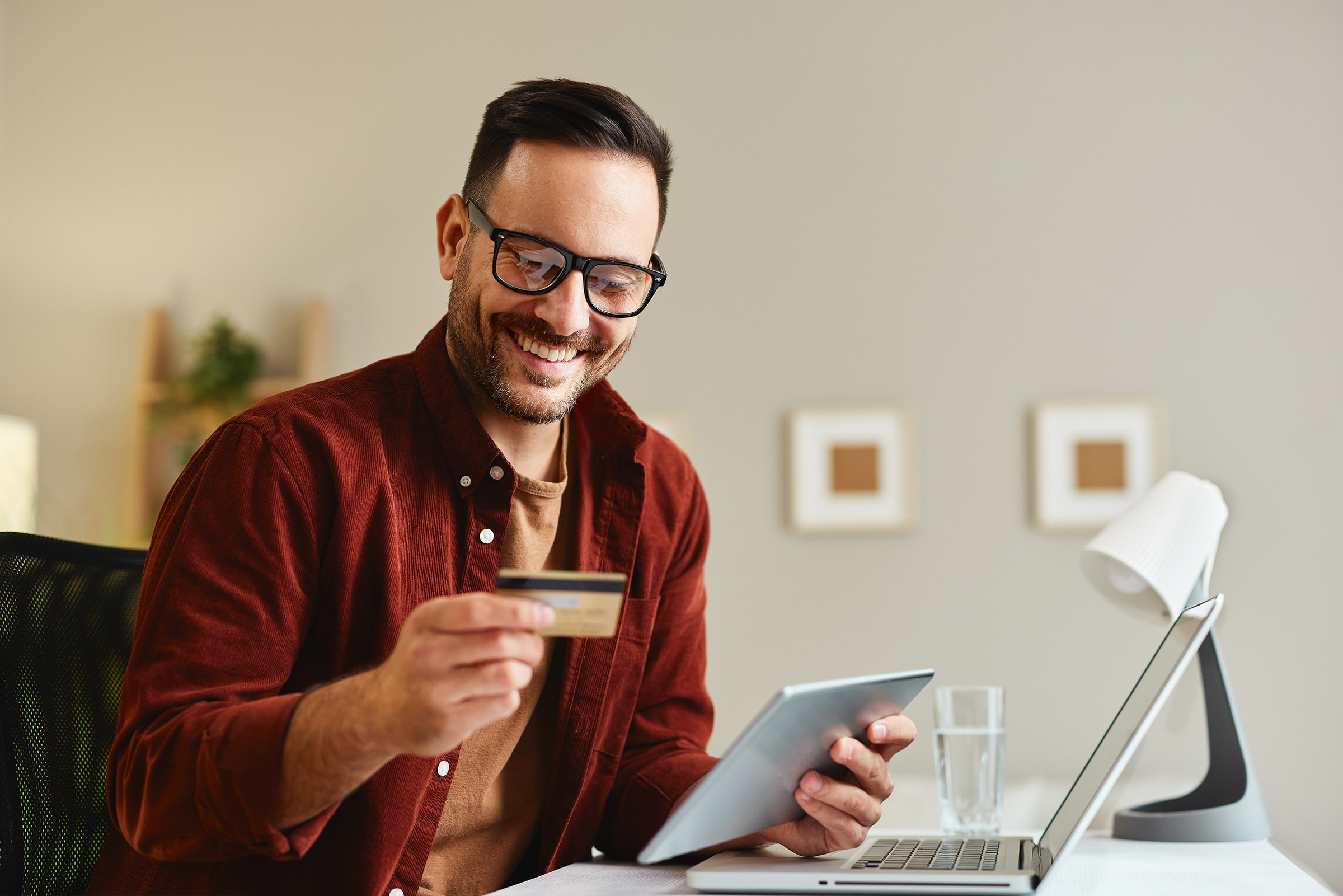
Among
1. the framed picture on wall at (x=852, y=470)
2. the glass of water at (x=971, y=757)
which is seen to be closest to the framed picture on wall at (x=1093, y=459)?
the framed picture on wall at (x=852, y=470)

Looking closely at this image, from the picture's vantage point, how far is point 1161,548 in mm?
1636

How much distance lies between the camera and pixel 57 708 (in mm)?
1285

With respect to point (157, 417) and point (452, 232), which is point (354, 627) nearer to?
point (452, 232)

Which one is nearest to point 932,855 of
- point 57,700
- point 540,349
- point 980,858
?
point 980,858

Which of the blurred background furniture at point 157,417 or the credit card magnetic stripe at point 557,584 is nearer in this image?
the credit card magnetic stripe at point 557,584

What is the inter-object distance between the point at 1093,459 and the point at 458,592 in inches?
86.6

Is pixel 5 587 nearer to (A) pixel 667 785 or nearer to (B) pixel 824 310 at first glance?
(A) pixel 667 785

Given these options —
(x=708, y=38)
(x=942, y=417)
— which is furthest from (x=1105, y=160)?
(x=708, y=38)

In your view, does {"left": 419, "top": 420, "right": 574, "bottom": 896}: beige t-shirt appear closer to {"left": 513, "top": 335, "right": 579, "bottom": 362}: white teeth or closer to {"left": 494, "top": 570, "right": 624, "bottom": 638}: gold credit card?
{"left": 513, "top": 335, "right": 579, "bottom": 362}: white teeth

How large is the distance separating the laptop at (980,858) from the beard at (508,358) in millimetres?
544

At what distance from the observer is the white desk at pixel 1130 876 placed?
1060 mm

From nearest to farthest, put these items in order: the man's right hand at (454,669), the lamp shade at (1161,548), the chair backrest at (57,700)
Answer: the man's right hand at (454,669) < the chair backrest at (57,700) < the lamp shade at (1161,548)

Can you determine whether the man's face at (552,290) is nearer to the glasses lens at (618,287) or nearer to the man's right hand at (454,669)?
the glasses lens at (618,287)

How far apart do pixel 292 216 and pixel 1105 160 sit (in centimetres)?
245
